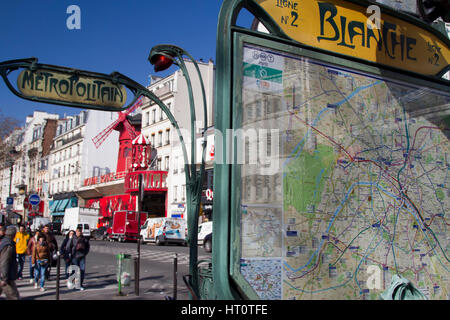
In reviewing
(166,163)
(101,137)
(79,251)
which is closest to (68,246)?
(79,251)

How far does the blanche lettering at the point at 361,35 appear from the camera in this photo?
4113 mm

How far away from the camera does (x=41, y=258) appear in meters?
12.2

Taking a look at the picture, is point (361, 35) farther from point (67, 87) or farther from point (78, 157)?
point (78, 157)

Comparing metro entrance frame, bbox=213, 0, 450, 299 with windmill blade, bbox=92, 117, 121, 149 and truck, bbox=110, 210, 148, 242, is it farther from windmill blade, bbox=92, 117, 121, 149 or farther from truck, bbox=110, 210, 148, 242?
windmill blade, bbox=92, 117, 121, 149

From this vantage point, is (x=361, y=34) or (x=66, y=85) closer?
(x=361, y=34)

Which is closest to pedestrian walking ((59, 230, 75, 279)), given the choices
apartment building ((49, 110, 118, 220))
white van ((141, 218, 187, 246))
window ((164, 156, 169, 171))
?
white van ((141, 218, 187, 246))

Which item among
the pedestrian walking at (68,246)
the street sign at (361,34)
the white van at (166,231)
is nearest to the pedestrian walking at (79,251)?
the pedestrian walking at (68,246)

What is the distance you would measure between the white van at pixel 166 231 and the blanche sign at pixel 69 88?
90.0 ft

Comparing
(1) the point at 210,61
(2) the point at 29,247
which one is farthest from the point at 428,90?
(1) the point at 210,61

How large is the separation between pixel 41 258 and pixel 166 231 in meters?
21.1

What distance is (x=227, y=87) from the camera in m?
3.42

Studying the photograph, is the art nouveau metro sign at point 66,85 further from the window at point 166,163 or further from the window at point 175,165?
the window at point 166,163

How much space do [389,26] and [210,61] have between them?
44258mm
